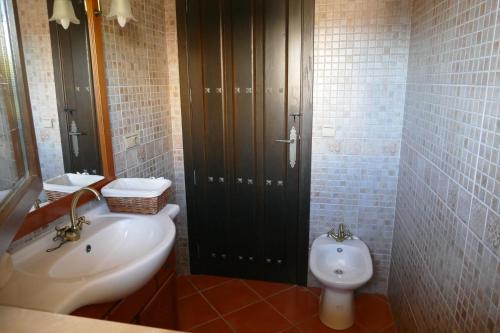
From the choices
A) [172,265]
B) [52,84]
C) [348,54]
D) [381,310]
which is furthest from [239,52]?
[381,310]

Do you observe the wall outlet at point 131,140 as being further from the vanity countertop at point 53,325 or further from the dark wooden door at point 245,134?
the vanity countertop at point 53,325

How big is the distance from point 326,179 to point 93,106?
1.53 m

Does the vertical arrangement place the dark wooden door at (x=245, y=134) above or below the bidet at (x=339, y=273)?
above

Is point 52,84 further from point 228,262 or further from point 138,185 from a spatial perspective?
point 228,262

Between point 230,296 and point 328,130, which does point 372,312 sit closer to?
point 230,296

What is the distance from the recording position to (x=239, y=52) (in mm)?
2375

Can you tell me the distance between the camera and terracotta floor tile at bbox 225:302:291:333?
224 cm

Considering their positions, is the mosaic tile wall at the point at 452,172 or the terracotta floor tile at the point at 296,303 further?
the terracotta floor tile at the point at 296,303

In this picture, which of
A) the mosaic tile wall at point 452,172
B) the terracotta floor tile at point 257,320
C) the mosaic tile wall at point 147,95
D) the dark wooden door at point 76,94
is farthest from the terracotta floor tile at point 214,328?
the dark wooden door at point 76,94

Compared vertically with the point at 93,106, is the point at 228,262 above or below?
below

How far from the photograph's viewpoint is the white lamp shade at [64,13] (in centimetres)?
157

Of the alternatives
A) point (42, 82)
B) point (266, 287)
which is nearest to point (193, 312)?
point (266, 287)

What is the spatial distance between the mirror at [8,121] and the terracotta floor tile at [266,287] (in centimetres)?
201

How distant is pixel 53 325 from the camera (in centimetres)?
83
